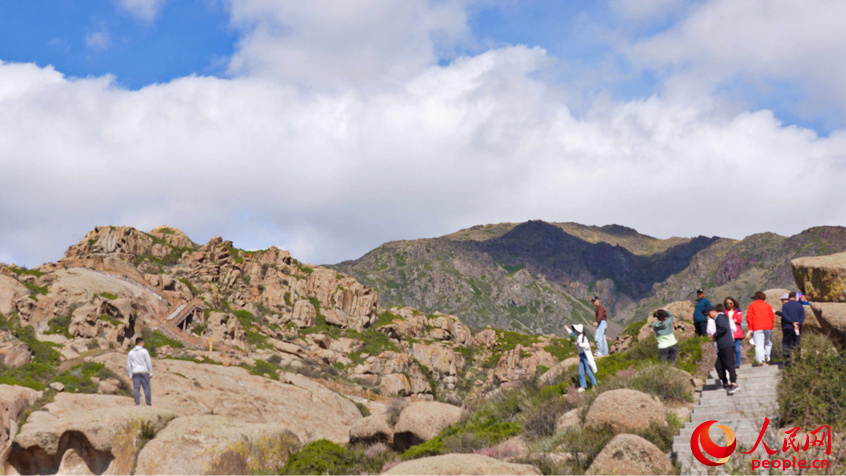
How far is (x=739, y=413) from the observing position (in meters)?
11.1

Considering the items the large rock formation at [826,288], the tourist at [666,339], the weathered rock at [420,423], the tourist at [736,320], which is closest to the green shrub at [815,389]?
the large rock formation at [826,288]

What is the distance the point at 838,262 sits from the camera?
15727 millimetres

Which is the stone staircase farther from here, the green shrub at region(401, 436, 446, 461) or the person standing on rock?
the person standing on rock

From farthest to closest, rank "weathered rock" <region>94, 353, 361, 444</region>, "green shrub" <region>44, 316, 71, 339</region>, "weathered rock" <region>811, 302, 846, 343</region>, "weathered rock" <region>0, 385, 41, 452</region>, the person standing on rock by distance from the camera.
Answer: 1. "green shrub" <region>44, 316, 71, 339</region>
2. "weathered rock" <region>94, 353, 361, 444</region>
3. the person standing on rock
4. "weathered rock" <region>0, 385, 41, 452</region>
5. "weathered rock" <region>811, 302, 846, 343</region>

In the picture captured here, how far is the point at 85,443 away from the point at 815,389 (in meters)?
15.0

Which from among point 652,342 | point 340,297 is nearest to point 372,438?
point 652,342

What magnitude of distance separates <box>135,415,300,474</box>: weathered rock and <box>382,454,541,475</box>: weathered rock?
4.26 meters

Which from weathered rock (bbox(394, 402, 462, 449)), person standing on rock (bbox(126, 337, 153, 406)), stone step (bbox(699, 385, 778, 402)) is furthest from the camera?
person standing on rock (bbox(126, 337, 153, 406))

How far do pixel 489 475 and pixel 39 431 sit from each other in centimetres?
969

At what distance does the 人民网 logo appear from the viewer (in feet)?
29.6

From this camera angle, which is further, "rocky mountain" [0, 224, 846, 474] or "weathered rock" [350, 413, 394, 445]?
"weathered rock" [350, 413, 394, 445]

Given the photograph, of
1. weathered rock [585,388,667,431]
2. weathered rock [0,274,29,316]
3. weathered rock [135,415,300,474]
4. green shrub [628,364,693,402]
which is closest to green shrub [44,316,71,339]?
weathered rock [0,274,29,316]

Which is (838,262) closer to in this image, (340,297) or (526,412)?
(526,412)

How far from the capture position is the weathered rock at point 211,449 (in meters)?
10.5
